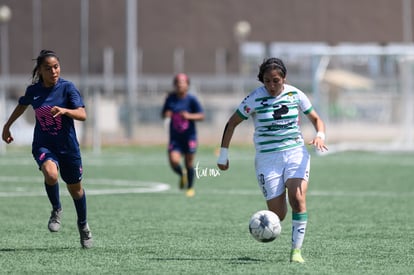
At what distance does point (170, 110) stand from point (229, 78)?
3793 centimetres

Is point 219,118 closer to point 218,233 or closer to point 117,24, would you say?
point 117,24

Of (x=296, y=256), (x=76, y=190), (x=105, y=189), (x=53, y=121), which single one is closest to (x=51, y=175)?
(x=76, y=190)

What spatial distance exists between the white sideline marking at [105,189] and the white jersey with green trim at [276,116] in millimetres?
9278

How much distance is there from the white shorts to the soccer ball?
345mm

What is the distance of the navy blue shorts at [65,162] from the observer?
1079 centimetres

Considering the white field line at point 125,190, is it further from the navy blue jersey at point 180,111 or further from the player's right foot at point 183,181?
the navy blue jersey at point 180,111

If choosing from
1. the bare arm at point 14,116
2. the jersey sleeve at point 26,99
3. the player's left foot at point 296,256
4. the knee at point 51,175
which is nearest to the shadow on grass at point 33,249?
the knee at point 51,175

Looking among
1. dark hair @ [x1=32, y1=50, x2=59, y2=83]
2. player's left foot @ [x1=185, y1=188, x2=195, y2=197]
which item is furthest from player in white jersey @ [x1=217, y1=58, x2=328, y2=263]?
player's left foot @ [x1=185, y1=188, x2=195, y2=197]

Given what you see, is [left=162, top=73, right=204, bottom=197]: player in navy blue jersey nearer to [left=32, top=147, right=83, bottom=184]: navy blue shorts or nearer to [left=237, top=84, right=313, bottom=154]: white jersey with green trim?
[left=32, top=147, right=83, bottom=184]: navy blue shorts

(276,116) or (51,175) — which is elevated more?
(276,116)

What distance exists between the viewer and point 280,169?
10.0m

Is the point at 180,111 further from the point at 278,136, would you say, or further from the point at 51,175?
the point at 278,136

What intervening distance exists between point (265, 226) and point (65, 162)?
247cm

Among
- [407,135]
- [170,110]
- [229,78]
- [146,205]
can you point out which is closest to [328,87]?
[407,135]
